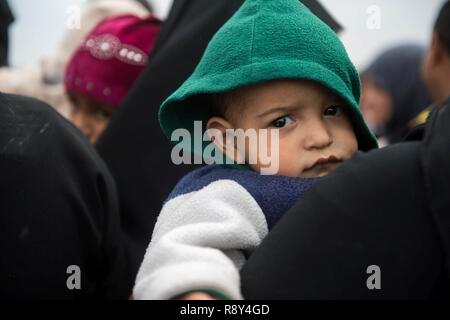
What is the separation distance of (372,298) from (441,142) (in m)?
0.26

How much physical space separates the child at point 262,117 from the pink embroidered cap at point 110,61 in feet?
4.66

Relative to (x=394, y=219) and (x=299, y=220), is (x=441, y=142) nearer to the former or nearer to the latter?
(x=394, y=219)

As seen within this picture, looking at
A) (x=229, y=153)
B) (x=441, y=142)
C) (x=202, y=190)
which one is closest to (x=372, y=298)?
(x=441, y=142)

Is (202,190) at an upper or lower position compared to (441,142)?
lower

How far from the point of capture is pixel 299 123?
152cm

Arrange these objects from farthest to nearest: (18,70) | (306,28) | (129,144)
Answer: (18,70), (129,144), (306,28)

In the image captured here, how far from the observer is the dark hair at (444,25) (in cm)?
255

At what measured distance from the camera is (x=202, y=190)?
1.46 m

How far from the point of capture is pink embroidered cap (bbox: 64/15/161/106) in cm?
305

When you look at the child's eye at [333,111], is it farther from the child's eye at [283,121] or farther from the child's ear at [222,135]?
the child's ear at [222,135]

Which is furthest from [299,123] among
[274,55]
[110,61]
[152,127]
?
[110,61]

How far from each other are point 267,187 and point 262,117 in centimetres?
15

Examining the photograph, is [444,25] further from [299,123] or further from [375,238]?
[375,238]
